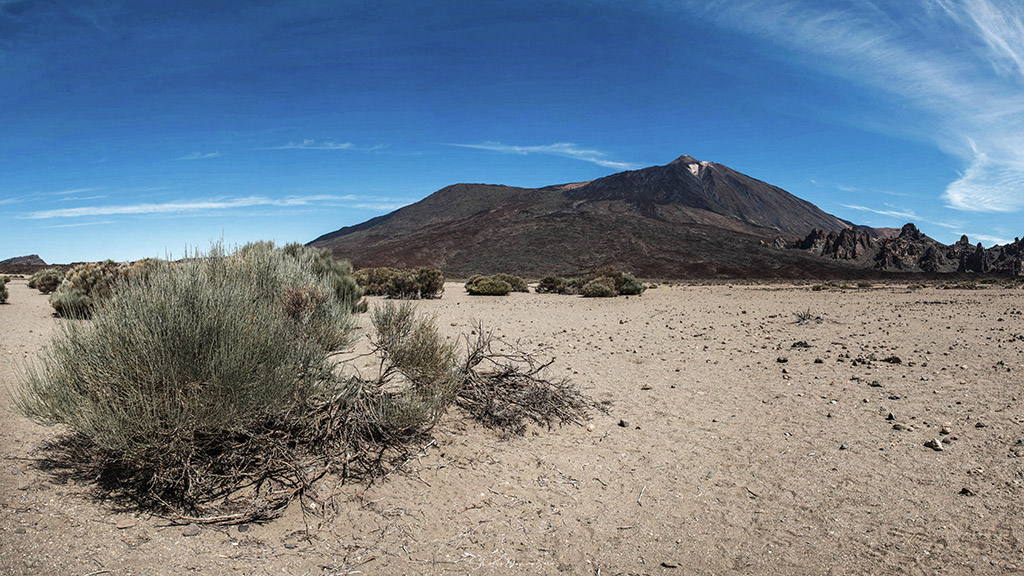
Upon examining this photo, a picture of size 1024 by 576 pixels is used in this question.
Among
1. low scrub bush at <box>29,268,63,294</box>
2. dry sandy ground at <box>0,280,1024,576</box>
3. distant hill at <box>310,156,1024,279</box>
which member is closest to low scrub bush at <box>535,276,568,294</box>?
dry sandy ground at <box>0,280,1024,576</box>

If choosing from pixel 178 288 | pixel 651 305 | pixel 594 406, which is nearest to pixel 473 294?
pixel 651 305

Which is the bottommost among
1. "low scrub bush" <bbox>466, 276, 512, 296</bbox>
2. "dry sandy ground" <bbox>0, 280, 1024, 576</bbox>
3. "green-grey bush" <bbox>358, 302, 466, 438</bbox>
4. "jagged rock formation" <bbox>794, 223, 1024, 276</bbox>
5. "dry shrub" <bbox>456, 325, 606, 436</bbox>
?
"dry sandy ground" <bbox>0, 280, 1024, 576</bbox>

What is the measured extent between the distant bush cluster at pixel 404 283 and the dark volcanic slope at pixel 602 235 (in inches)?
688

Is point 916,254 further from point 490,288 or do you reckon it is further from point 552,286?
point 490,288

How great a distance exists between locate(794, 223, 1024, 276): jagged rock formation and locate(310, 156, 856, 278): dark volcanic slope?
16.1 feet

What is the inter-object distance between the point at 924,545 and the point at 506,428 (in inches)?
122

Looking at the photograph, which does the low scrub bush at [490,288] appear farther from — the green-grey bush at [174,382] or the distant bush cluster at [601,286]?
the green-grey bush at [174,382]

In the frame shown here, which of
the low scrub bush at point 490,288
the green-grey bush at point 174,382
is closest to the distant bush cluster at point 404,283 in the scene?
the low scrub bush at point 490,288

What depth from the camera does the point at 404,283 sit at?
21.0m

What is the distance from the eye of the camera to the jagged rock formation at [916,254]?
52.1 metres

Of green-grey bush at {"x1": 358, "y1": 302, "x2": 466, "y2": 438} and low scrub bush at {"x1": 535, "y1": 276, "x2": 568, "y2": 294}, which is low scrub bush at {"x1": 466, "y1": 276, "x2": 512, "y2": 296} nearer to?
low scrub bush at {"x1": 535, "y1": 276, "x2": 568, "y2": 294}

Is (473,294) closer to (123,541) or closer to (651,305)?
(651,305)

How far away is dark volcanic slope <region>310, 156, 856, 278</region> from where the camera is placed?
191ft

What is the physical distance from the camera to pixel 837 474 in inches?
150
